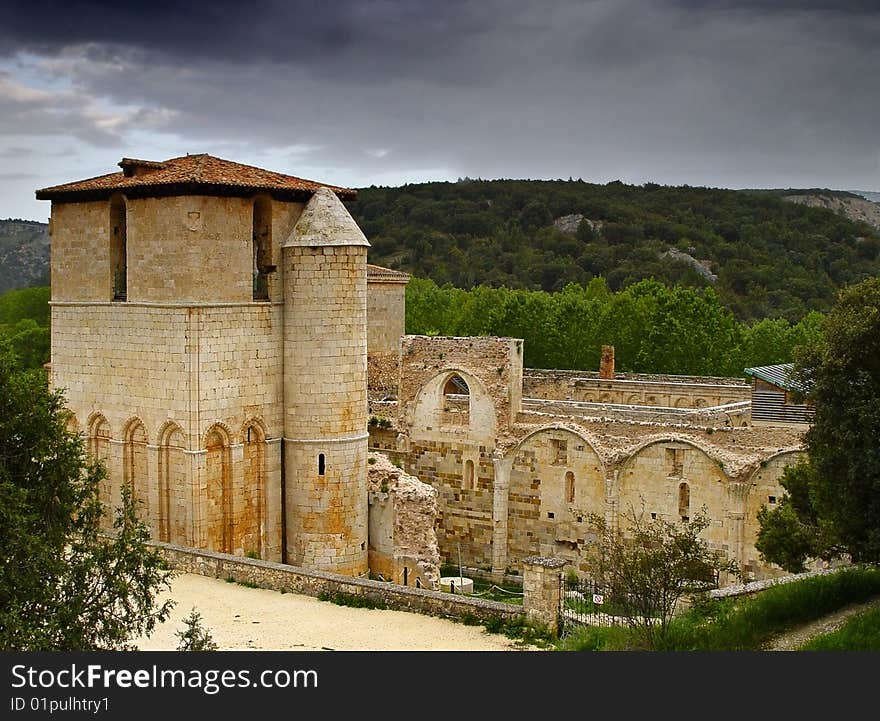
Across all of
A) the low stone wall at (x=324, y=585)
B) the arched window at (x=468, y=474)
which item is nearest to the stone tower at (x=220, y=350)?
the low stone wall at (x=324, y=585)

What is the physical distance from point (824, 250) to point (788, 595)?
76708mm

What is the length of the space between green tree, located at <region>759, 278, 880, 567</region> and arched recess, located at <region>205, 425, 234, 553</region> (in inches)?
461

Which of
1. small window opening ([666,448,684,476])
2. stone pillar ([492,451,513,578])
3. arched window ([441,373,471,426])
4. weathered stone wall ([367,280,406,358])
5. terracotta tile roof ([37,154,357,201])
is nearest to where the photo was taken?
terracotta tile roof ([37,154,357,201])

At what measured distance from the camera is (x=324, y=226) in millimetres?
21750

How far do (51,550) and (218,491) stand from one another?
31.5ft

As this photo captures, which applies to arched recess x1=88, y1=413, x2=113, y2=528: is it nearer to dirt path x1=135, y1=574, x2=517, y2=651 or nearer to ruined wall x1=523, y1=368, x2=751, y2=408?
dirt path x1=135, y1=574, x2=517, y2=651

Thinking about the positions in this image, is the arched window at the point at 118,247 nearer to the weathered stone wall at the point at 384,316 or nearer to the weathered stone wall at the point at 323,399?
the weathered stone wall at the point at 323,399

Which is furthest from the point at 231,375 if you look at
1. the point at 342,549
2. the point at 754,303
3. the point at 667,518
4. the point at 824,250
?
the point at 824,250

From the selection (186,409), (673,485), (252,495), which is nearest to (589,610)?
(252,495)

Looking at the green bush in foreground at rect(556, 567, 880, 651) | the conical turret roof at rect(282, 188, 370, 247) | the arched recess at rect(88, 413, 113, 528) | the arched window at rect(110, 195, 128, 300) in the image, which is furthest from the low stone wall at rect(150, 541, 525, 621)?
the conical turret roof at rect(282, 188, 370, 247)

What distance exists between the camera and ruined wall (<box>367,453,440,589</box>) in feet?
72.3

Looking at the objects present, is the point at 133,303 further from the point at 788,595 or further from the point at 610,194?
the point at 610,194

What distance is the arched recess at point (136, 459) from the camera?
2138 cm

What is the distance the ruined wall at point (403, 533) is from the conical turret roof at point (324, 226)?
555cm
